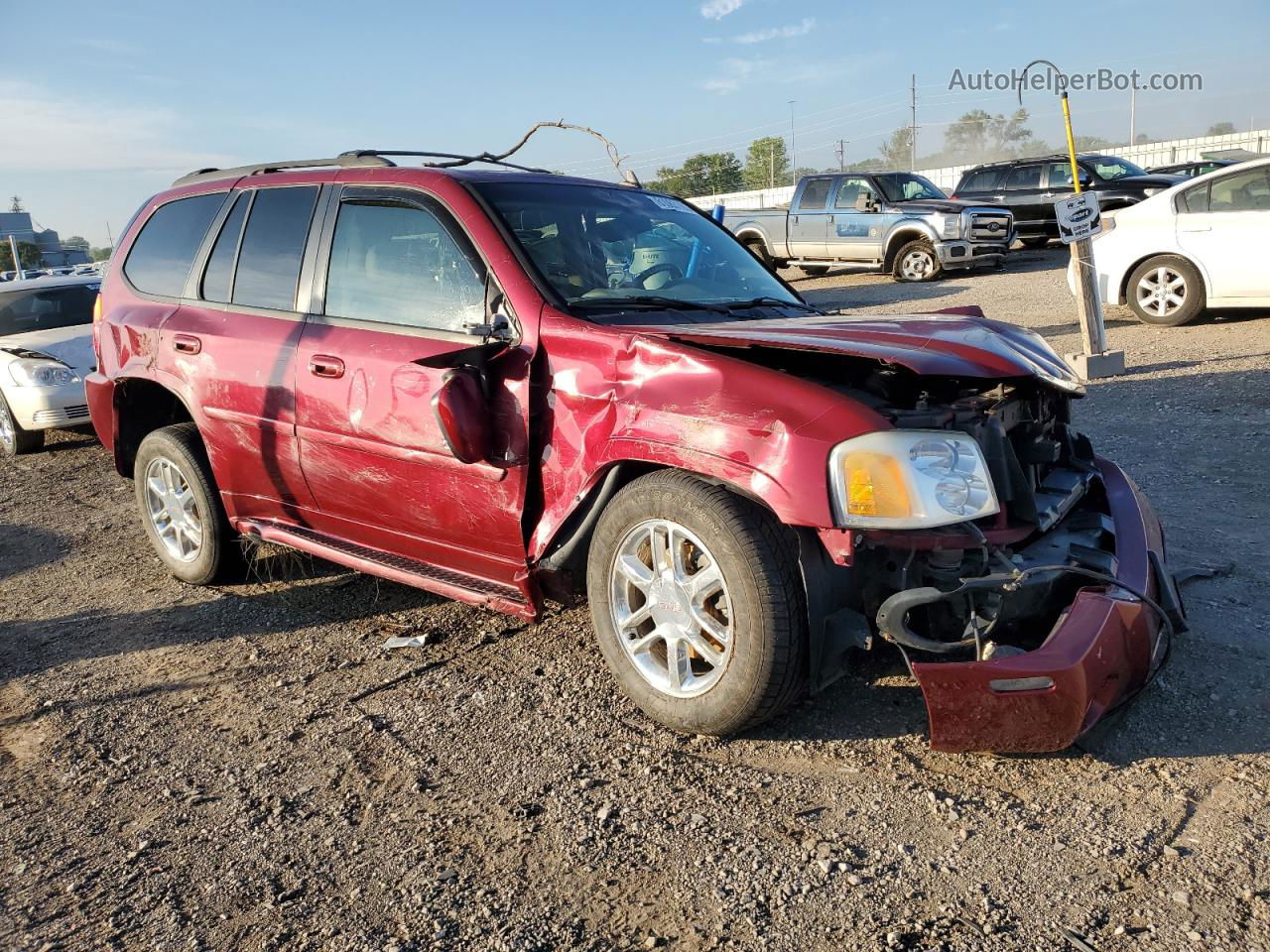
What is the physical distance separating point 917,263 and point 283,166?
560 inches

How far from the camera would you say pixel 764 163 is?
81.6 m

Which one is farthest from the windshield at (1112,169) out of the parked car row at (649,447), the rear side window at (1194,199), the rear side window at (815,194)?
the parked car row at (649,447)

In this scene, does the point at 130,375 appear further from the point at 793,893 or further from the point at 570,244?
the point at 793,893

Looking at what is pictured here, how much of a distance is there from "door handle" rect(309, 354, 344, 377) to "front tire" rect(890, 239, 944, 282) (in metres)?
14.5

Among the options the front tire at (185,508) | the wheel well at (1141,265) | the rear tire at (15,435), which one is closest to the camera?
the front tire at (185,508)

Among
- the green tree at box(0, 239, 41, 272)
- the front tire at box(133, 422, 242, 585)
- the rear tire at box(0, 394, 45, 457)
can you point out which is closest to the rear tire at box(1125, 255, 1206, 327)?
the front tire at box(133, 422, 242, 585)

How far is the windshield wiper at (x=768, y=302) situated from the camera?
3912mm

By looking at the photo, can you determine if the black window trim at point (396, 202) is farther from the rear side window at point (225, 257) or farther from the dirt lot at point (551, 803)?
the dirt lot at point (551, 803)

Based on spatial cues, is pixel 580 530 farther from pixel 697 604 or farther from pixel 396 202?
pixel 396 202

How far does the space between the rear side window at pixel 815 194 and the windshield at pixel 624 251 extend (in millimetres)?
14057

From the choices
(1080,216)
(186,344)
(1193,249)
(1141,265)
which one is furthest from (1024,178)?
(186,344)

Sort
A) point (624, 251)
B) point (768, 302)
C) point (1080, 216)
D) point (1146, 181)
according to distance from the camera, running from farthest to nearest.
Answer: point (1146, 181) < point (1080, 216) < point (768, 302) < point (624, 251)

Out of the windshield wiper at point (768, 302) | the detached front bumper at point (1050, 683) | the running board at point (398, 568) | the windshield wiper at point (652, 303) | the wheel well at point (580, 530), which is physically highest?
the windshield wiper at point (652, 303)

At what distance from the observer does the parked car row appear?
9.03ft
